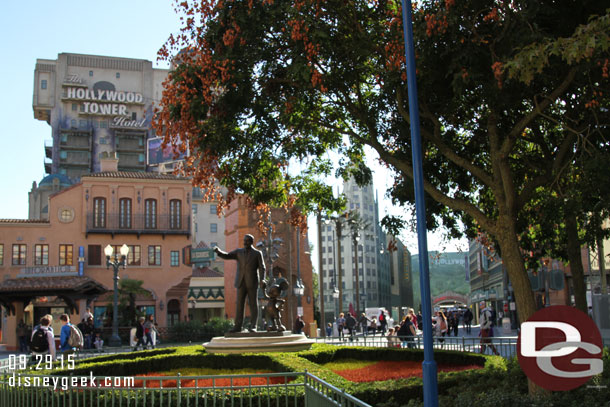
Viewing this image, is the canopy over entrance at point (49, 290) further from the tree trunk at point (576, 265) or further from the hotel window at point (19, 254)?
the tree trunk at point (576, 265)

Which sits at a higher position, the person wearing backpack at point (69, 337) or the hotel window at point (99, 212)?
the hotel window at point (99, 212)

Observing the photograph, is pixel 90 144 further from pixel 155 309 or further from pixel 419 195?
pixel 419 195

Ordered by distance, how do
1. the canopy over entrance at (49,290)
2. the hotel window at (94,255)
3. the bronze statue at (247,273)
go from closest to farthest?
the bronze statue at (247,273) → the canopy over entrance at (49,290) → the hotel window at (94,255)

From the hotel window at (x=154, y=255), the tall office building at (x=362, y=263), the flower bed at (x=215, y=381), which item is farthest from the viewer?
the tall office building at (x=362, y=263)

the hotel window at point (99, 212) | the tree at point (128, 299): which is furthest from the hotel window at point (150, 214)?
the tree at point (128, 299)

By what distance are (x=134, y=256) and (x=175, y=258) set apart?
316cm

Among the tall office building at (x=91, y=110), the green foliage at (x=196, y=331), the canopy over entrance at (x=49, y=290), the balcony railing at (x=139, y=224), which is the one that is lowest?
the green foliage at (x=196, y=331)

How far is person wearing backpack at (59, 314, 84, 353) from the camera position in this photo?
17.3 m

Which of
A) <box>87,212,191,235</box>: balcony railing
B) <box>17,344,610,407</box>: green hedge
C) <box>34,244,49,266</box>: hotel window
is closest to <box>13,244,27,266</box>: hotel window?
<box>34,244,49,266</box>: hotel window

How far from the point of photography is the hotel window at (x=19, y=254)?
150 ft

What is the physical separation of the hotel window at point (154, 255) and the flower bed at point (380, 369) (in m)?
35.7

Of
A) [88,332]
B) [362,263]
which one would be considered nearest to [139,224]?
[88,332]

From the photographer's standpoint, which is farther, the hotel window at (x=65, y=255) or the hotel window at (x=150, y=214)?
the hotel window at (x=150, y=214)

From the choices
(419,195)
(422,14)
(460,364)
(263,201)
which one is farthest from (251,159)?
(419,195)
